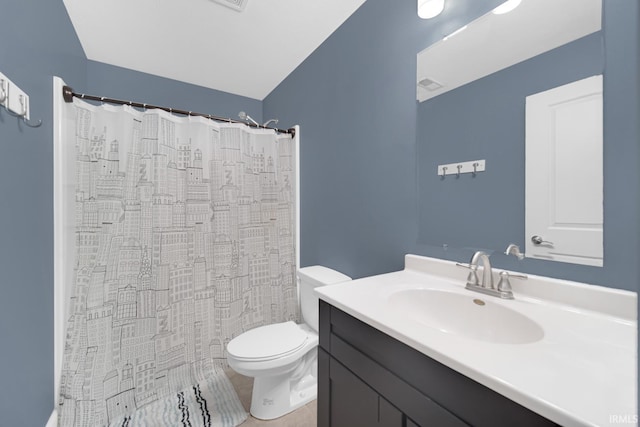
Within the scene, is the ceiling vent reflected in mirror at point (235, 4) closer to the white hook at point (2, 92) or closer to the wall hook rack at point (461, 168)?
the white hook at point (2, 92)

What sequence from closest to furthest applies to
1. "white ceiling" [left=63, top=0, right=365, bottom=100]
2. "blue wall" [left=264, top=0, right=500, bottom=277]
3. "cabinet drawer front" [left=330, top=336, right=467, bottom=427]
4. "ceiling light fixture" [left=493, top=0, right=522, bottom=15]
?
"cabinet drawer front" [left=330, top=336, right=467, bottom=427] → "ceiling light fixture" [left=493, top=0, right=522, bottom=15] → "blue wall" [left=264, top=0, right=500, bottom=277] → "white ceiling" [left=63, top=0, right=365, bottom=100]

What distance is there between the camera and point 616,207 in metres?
0.70

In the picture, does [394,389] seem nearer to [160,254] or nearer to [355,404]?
[355,404]

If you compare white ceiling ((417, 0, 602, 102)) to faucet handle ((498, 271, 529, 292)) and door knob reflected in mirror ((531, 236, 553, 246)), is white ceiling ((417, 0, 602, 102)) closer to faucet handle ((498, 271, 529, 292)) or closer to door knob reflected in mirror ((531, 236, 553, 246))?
door knob reflected in mirror ((531, 236, 553, 246))

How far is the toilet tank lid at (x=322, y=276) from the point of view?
1583mm

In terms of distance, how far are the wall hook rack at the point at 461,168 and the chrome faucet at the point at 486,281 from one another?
0.34 metres

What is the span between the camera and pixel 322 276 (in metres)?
1.65

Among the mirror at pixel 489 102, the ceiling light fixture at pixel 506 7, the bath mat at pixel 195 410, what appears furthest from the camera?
the bath mat at pixel 195 410

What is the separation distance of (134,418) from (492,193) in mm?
2161

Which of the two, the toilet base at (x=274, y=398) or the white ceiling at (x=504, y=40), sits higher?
A: the white ceiling at (x=504, y=40)

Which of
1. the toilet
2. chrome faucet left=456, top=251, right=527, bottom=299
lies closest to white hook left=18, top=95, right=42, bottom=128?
the toilet

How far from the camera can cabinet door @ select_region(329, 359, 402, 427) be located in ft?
2.27

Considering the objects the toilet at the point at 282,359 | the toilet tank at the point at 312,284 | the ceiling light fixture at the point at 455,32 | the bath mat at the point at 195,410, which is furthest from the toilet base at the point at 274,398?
the ceiling light fixture at the point at 455,32

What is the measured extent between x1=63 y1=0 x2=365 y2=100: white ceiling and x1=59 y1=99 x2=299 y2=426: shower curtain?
0.59m
